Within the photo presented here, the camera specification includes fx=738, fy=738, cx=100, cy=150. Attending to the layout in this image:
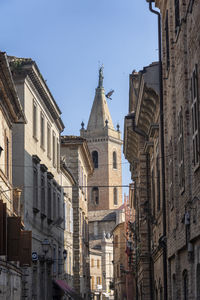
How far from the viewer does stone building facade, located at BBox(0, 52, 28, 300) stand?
76.2 ft

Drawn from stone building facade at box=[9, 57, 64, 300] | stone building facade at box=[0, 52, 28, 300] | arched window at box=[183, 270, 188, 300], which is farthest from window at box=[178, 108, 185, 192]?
stone building facade at box=[9, 57, 64, 300]

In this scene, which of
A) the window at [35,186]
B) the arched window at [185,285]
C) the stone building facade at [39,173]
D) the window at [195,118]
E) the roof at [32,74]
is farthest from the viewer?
the window at [35,186]

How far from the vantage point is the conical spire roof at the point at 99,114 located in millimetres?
153375

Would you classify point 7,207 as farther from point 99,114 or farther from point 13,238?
point 99,114

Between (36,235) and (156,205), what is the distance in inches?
358

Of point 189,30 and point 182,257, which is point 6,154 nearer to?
point 182,257

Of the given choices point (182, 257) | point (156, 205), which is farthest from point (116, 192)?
point (182, 257)

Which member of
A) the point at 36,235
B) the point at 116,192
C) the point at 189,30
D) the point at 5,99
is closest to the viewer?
the point at 189,30

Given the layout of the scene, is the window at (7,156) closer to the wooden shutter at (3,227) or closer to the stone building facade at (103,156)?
the wooden shutter at (3,227)

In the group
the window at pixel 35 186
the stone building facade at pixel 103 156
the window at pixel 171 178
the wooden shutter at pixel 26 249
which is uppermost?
the stone building facade at pixel 103 156

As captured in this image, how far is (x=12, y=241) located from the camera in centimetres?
2355

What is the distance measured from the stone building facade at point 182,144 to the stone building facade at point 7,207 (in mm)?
5062

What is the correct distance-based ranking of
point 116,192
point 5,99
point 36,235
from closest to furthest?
point 5,99, point 36,235, point 116,192

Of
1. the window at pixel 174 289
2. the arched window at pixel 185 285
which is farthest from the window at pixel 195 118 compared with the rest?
the window at pixel 174 289
